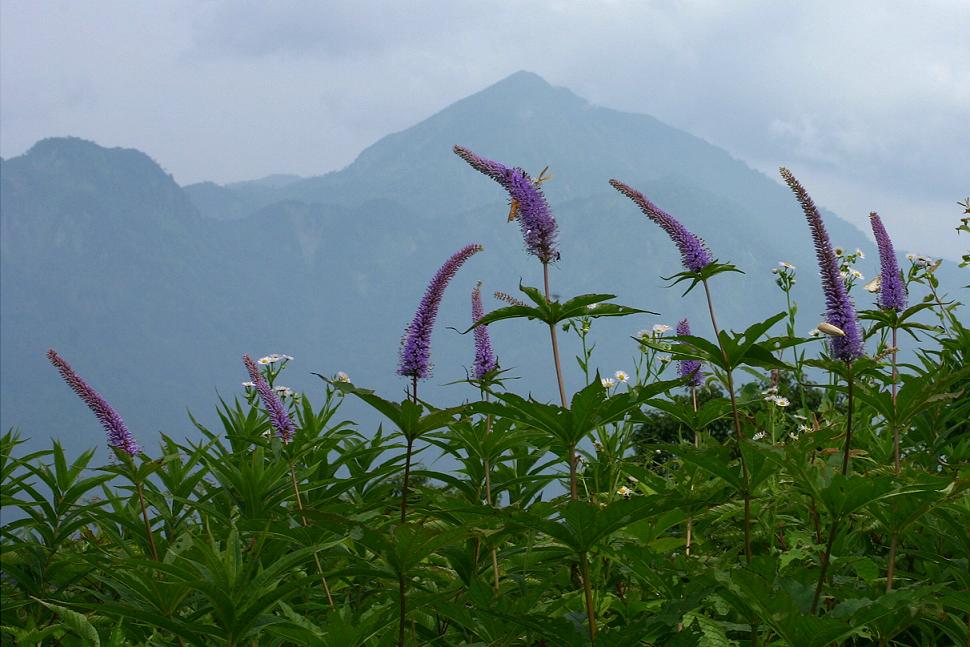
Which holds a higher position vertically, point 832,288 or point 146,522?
point 832,288

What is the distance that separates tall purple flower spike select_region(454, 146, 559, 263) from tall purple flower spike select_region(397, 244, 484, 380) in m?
0.20

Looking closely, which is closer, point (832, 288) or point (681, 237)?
point (832, 288)

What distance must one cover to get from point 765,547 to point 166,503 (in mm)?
2635

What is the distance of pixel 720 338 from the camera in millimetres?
2295

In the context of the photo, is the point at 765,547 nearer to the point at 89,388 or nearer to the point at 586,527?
the point at 586,527

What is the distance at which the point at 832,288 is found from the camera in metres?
2.54

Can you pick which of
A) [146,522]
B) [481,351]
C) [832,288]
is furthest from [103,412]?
[832,288]

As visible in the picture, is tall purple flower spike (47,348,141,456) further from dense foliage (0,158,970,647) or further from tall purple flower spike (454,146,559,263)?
tall purple flower spike (454,146,559,263)

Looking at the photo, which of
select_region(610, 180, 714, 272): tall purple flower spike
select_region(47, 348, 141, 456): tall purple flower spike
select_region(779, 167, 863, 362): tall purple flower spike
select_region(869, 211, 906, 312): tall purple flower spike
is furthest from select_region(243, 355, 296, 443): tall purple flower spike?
select_region(869, 211, 906, 312): tall purple flower spike

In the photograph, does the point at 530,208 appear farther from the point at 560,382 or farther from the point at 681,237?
the point at 560,382

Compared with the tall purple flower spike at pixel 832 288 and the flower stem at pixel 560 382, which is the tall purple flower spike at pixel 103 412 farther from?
the tall purple flower spike at pixel 832 288

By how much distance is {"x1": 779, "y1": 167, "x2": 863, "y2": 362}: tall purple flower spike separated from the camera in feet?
7.81

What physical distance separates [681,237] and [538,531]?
119 centimetres

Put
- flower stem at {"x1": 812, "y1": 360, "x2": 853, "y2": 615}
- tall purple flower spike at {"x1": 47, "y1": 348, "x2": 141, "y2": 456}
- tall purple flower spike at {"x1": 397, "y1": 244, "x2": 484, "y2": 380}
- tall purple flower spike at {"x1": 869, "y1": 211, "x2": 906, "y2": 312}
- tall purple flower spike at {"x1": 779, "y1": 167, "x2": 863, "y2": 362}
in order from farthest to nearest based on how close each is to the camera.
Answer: tall purple flower spike at {"x1": 869, "y1": 211, "x2": 906, "y2": 312} → tall purple flower spike at {"x1": 47, "y1": 348, "x2": 141, "y2": 456} → tall purple flower spike at {"x1": 397, "y1": 244, "x2": 484, "y2": 380} → tall purple flower spike at {"x1": 779, "y1": 167, "x2": 863, "y2": 362} → flower stem at {"x1": 812, "y1": 360, "x2": 853, "y2": 615}
